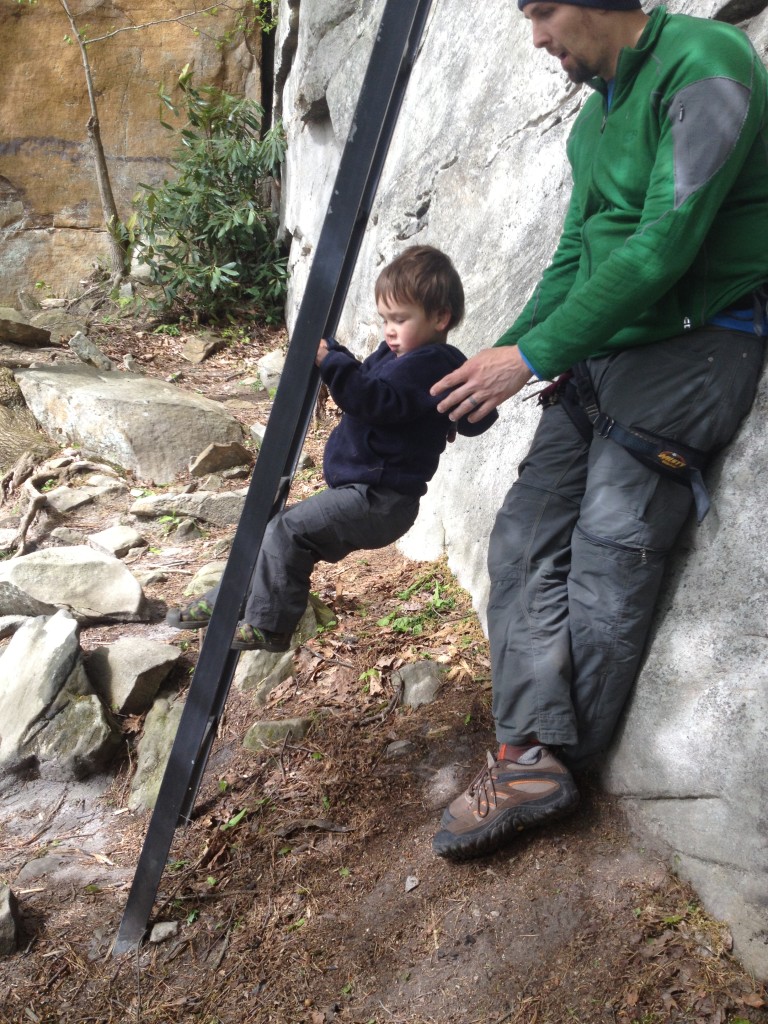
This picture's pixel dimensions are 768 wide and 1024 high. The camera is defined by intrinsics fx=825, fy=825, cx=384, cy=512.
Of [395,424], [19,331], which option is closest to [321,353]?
[395,424]

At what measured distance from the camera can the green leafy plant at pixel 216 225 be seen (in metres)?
11.1

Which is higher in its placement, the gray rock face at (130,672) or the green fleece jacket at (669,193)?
the green fleece jacket at (669,193)

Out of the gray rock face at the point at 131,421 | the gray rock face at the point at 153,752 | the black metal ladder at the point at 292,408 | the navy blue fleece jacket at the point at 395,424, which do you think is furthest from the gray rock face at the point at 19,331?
the black metal ladder at the point at 292,408

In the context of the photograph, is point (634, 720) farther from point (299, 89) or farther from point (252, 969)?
point (299, 89)

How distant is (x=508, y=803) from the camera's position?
2.46 metres

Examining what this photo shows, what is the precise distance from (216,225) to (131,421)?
4.70 m

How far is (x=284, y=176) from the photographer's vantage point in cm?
1133

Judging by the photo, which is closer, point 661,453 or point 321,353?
point 661,453

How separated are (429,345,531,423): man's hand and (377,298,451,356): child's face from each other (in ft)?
1.69

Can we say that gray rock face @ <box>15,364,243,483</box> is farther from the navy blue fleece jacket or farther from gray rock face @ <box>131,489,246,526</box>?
the navy blue fleece jacket

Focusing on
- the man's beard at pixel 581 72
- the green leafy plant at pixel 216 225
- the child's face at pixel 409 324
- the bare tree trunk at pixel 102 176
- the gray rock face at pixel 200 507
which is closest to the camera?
the man's beard at pixel 581 72

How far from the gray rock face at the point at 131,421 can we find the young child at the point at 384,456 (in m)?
4.83

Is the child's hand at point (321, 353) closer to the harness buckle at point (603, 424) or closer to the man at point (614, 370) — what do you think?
the man at point (614, 370)

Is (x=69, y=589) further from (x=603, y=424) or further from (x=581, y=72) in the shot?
(x=581, y=72)
